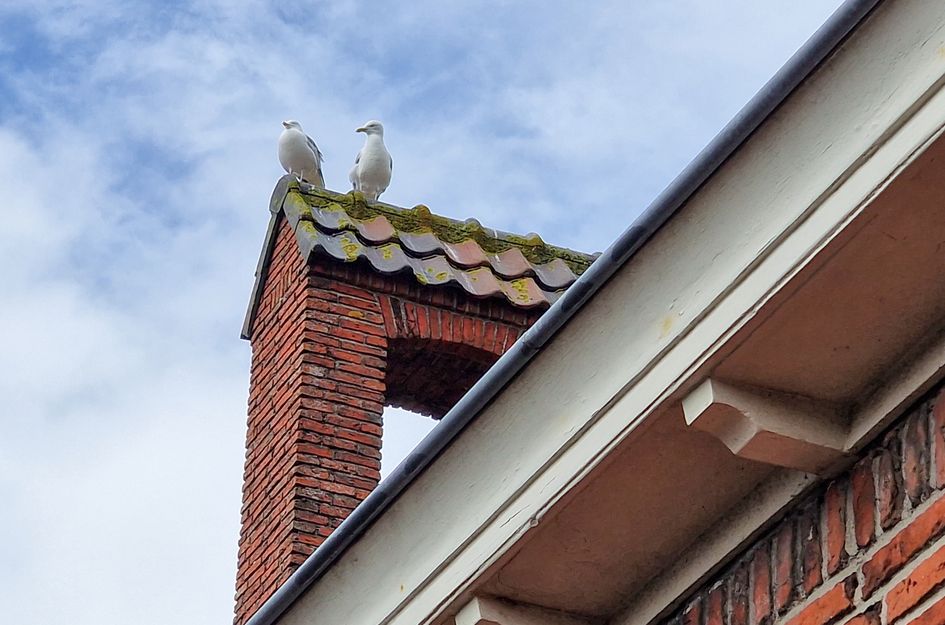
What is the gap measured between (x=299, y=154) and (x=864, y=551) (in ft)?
22.5

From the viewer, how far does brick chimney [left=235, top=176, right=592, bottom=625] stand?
833 centimetres

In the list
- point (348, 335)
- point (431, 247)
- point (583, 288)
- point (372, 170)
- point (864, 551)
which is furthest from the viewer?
point (372, 170)

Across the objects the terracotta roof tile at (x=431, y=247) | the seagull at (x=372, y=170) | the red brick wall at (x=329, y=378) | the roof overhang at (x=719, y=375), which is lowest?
the roof overhang at (x=719, y=375)

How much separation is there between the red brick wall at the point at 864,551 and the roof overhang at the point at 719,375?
2.4 inches

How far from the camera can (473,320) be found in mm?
9047

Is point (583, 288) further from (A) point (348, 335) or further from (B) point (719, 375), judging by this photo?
(A) point (348, 335)

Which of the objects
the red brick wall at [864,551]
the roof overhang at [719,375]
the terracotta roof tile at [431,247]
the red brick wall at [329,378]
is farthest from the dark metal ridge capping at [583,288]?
the terracotta roof tile at [431,247]

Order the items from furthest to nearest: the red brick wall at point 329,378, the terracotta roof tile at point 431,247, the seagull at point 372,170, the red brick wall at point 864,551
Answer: the seagull at point 372,170 < the terracotta roof tile at point 431,247 < the red brick wall at point 329,378 < the red brick wall at point 864,551

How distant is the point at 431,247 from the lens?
9148mm

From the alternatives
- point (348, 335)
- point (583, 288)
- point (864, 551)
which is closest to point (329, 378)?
point (348, 335)

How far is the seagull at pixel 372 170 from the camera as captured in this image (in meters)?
10.2

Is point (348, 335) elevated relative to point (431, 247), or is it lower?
lower

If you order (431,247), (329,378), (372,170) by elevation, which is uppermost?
(372,170)

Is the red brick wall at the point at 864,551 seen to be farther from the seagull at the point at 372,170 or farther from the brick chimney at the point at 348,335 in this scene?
the seagull at the point at 372,170
